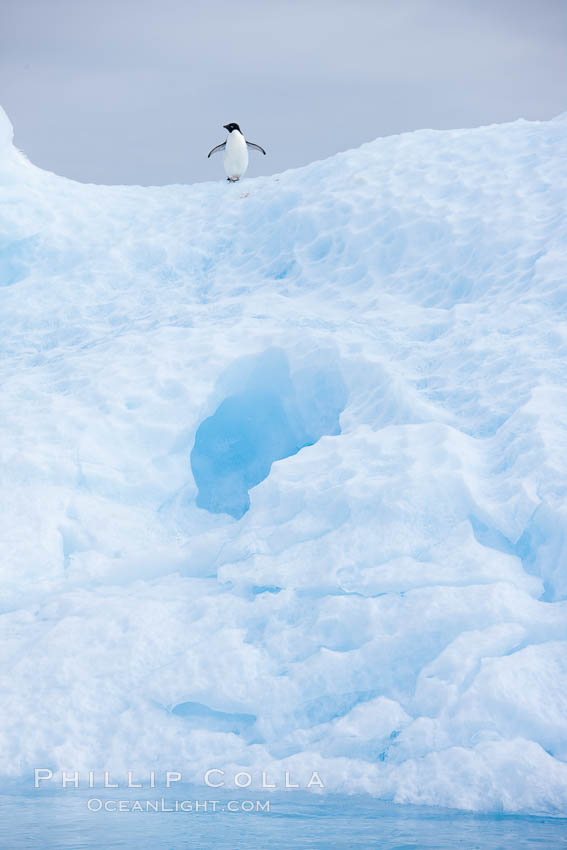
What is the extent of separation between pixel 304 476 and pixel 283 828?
2750 millimetres

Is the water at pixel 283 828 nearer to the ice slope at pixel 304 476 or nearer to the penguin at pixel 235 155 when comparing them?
the ice slope at pixel 304 476

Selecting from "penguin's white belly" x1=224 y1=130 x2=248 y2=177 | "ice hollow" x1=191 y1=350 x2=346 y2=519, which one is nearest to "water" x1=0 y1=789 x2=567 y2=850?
"ice hollow" x1=191 y1=350 x2=346 y2=519

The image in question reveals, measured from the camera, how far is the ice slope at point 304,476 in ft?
14.6

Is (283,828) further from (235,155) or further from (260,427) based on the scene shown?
(235,155)

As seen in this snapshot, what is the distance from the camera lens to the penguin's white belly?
13109 mm

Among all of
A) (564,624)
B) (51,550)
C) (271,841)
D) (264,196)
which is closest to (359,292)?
(264,196)

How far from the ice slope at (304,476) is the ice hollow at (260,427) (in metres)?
0.03

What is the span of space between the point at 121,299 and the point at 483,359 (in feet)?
14.0

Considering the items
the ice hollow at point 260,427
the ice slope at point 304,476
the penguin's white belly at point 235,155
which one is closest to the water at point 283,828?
the ice slope at point 304,476

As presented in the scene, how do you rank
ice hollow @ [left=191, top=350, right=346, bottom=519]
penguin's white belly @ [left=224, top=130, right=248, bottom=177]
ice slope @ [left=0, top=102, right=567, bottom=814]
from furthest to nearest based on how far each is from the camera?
1. penguin's white belly @ [left=224, top=130, right=248, bottom=177]
2. ice hollow @ [left=191, top=350, right=346, bottom=519]
3. ice slope @ [left=0, top=102, right=567, bottom=814]

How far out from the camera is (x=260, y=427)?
772 centimetres

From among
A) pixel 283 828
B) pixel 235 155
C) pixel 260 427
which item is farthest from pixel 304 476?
pixel 235 155

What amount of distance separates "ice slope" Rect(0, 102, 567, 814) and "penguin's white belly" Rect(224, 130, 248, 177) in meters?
2.36

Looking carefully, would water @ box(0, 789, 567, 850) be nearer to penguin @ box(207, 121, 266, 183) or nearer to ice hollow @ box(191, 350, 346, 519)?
ice hollow @ box(191, 350, 346, 519)
